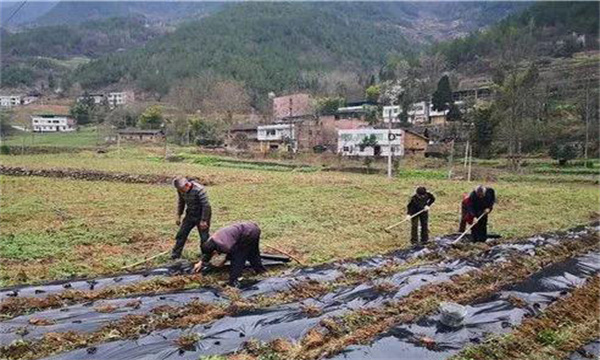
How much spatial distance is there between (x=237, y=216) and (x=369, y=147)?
32202 millimetres

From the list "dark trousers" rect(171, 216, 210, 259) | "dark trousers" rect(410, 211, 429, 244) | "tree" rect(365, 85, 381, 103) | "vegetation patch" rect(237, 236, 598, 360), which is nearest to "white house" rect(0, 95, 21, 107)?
"tree" rect(365, 85, 381, 103)

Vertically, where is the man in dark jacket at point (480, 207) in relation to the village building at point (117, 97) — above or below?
below

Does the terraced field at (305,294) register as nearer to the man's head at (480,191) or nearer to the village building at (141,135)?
the man's head at (480,191)

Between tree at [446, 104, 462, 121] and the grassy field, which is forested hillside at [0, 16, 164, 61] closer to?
tree at [446, 104, 462, 121]

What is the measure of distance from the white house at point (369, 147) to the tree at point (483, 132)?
647cm

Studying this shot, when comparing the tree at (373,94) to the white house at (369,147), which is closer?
the white house at (369,147)

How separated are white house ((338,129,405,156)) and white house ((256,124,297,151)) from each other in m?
6.79

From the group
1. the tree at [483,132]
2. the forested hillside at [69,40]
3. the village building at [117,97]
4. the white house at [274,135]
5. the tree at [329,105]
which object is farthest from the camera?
the forested hillside at [69,40]

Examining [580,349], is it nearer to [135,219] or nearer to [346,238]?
[346,238]

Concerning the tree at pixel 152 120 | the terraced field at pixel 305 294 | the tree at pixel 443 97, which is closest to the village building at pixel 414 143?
the tree at pixel 443 97

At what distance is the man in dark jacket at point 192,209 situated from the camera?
28.8 ft

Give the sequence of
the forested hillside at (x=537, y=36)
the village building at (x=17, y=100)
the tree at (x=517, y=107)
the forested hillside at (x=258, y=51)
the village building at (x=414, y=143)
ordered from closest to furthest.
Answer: the tree at (x=517, y=107) → the village building at (x=414, y=143) → the forested hillside at (x=537, y=36) → the village building at (x=17, y=100) → the forested hillside at (x=258, y=51)

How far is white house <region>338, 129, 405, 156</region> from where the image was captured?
44500 millimetres

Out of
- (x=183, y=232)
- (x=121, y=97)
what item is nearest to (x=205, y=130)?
(x=121, y=97)
